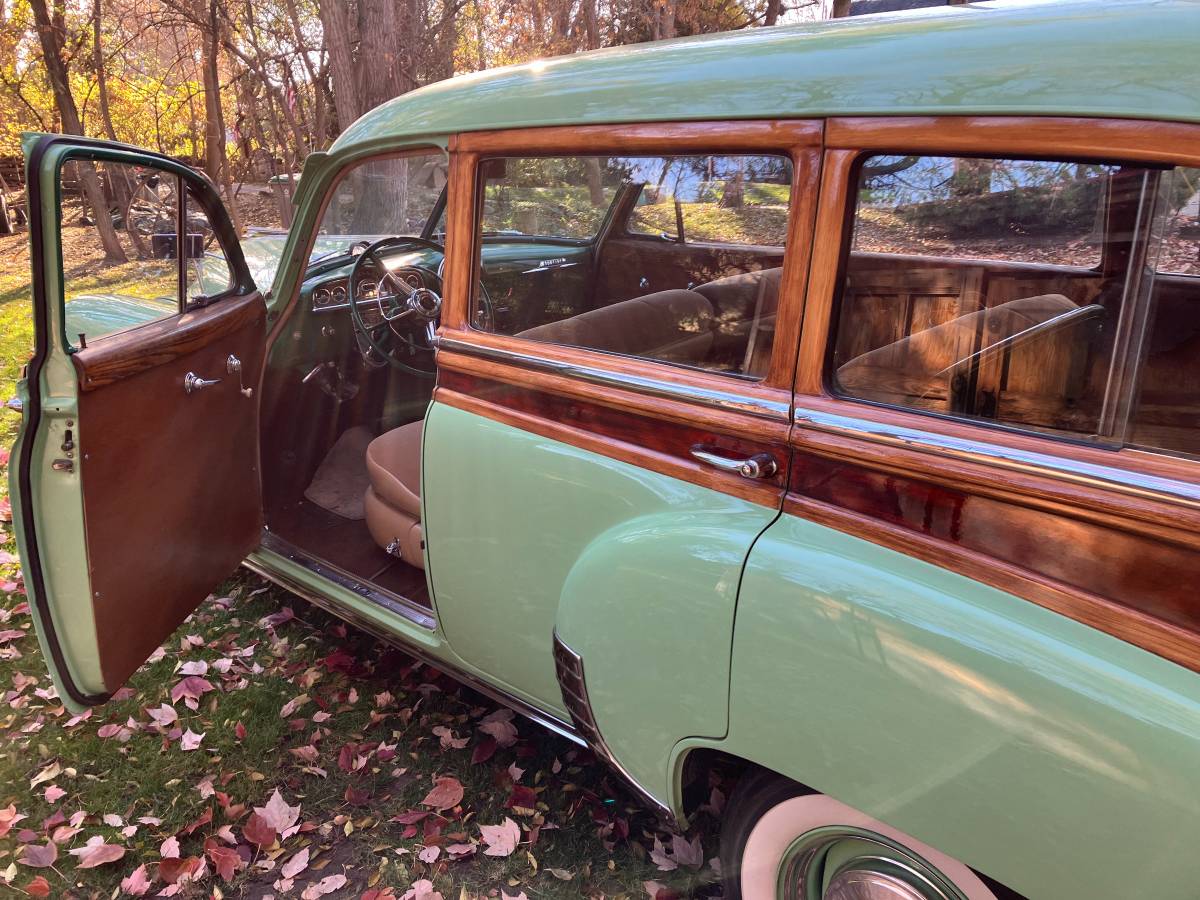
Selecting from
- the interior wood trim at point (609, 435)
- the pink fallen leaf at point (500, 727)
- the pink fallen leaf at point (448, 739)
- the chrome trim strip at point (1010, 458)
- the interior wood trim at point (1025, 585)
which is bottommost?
the pink fallen leaf at point (448, 739)

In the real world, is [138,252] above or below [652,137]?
below

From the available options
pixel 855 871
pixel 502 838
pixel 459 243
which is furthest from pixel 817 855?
pixel 459 243

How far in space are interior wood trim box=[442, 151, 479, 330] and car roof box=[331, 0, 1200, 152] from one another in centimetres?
14

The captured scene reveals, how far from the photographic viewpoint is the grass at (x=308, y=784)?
7.70ft

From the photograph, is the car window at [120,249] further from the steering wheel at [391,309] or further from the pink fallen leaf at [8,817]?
the pink fallen leaf at [8,817]

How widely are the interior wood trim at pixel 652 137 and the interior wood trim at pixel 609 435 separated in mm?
590

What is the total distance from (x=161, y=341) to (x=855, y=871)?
7.14 ft

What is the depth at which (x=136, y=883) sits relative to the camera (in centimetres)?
231

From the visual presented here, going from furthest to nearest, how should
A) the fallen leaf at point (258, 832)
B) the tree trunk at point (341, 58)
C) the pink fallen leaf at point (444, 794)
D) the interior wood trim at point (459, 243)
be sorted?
the tree trunk at point (341, 58) < the pink fallen leaf at point (444, 794) < the fallen leaf at point (258, 832) < the interior wood trim at point (459, 243)

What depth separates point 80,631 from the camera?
7.04ft

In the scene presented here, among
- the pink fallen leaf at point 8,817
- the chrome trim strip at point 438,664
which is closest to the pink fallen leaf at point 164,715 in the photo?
the pink fallen leaf at point 8,817

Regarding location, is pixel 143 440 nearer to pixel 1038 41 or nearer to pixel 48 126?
pixel 1038 41

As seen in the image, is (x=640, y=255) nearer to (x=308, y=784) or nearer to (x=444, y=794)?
(x=444, y=794)

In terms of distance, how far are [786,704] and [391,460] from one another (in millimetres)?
1926
